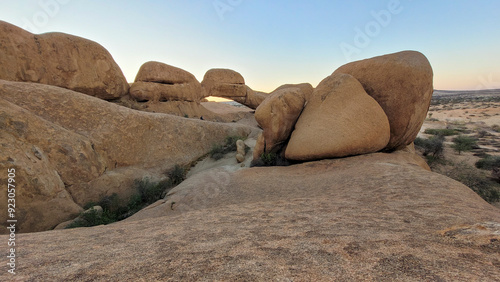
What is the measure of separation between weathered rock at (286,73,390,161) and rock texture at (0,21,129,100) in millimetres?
10367

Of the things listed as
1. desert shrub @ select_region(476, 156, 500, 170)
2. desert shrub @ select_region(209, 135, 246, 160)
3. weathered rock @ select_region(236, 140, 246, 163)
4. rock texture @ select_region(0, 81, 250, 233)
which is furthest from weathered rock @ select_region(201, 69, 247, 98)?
desert shrub @ select_region(476, 156, 500, 170)

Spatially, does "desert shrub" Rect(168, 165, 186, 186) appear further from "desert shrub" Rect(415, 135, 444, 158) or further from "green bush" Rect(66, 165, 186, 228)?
"desert shrub" Rect(415, 135, 444, 158)

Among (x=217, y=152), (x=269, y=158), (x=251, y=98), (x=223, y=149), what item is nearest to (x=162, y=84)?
(x=223, y=149)

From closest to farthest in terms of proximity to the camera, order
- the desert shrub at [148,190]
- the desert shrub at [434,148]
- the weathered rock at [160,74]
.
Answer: the desert shrub at [148,190], the desert shrub at [434,148], the weathered rock at [160,74]

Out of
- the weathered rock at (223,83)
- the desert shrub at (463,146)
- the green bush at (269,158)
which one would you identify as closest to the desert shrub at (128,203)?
the green bush at (269,158)

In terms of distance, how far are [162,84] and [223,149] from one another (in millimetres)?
7966

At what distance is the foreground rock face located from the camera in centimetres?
128

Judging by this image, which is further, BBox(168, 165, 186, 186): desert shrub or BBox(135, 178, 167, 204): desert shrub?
BBox(168, 165, 186, 186): desert shrub

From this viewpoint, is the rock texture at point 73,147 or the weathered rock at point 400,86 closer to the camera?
the rock texture at point 73,147

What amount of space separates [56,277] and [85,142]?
5.79 meters

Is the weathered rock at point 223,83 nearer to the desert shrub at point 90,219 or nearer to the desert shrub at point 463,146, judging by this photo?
the desert shrub at point 90,219

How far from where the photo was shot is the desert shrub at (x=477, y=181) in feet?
18.0

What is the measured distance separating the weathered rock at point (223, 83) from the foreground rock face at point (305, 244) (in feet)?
53.5

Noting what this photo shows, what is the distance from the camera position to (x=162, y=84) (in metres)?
14.0
